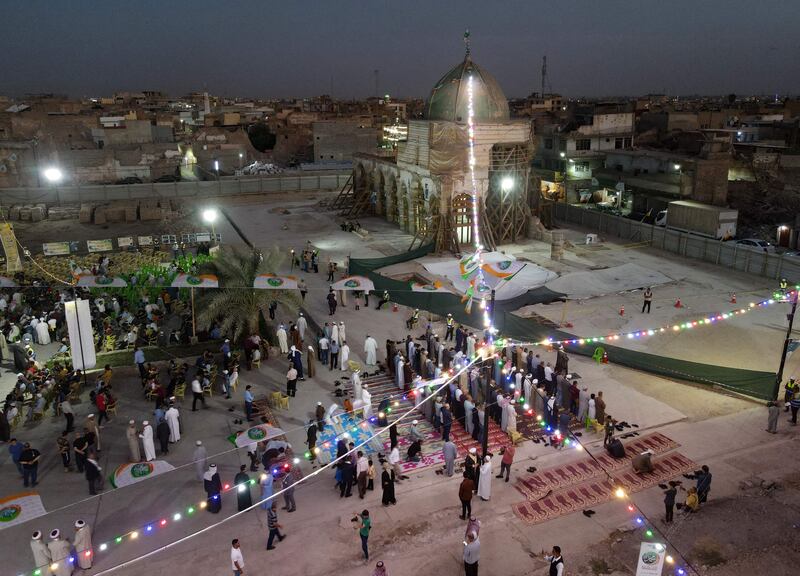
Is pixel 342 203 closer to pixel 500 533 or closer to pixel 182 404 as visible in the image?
pixel 182 404

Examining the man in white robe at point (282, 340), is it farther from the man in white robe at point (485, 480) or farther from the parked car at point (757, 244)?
the parked car at point (757, 244)

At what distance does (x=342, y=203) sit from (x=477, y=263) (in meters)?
23.1

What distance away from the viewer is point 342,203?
41562 millimetres

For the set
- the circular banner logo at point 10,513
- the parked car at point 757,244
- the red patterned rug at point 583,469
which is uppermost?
the parked car at point 757,244

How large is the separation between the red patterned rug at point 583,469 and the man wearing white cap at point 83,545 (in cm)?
797

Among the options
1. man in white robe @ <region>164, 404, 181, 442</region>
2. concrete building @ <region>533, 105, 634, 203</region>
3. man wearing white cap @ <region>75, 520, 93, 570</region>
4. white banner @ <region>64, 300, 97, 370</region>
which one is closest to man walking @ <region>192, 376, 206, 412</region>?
man in white robe @ <region>164, 404, 181, 442</region>

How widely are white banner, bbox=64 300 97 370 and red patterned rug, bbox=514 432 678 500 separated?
11.2 metres

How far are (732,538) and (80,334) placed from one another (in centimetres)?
1522

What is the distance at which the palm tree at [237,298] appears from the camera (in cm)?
1866

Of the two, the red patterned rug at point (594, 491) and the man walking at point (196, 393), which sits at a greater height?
the man walking at point (196, 393)

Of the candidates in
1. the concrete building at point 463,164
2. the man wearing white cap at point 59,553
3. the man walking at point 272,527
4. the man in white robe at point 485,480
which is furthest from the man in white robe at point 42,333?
the concrete building at point 463,164

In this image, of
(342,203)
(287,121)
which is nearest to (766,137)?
(342,203)

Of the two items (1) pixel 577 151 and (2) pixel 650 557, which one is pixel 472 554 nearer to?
(2) pixel 650 557

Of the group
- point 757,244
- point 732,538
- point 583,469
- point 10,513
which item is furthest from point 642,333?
point 757,244
